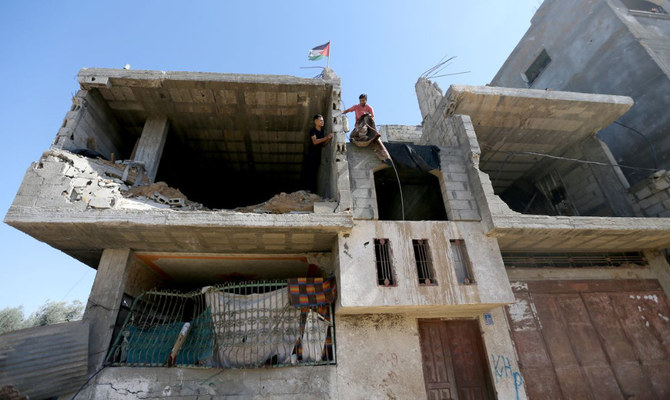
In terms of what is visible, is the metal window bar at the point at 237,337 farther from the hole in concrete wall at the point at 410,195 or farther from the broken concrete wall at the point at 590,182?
the broken concrete wall at the point at 590,182

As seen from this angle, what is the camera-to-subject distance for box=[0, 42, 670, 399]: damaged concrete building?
6.22 metres

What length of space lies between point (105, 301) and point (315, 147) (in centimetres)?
590

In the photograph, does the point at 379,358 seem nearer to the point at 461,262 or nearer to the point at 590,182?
the point at 461,262

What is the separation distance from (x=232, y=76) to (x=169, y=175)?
13.8 feet

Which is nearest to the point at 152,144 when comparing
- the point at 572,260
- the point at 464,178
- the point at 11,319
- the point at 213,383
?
the point at 213,383

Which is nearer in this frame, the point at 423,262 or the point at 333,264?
the point at 423,262

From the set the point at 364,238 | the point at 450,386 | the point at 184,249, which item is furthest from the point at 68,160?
the point at 450,386

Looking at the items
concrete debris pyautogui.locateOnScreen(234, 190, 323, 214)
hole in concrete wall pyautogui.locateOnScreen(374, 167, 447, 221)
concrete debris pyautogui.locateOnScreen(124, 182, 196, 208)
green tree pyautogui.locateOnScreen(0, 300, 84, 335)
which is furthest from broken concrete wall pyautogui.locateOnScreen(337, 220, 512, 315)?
green tree pyautogui.locateOnScreen(0, 300, 84, 335)

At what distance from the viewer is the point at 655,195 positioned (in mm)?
8914

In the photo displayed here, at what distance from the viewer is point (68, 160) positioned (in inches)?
262

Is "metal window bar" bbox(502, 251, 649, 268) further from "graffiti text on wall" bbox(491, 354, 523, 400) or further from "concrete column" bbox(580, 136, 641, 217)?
"graffiti text on wall" bbox(491, 354, 523, 400)

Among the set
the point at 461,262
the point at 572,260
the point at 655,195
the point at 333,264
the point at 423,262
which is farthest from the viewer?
the point at 655,195

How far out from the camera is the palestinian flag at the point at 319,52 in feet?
36.1

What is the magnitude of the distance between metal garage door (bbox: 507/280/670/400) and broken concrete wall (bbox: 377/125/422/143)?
28.3 feet
